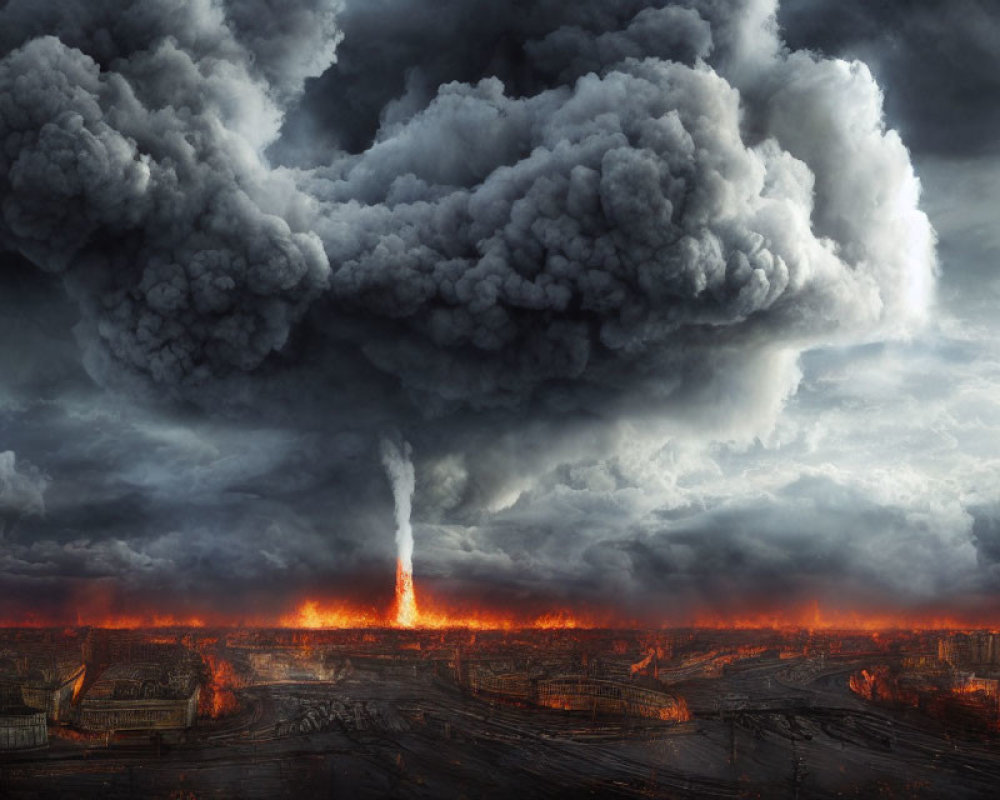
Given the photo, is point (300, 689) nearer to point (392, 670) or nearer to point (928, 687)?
point (392, 670)

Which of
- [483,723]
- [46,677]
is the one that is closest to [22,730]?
[46,677]

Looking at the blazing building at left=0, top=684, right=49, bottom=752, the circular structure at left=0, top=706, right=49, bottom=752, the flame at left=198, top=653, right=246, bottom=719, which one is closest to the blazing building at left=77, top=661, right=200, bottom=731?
the flame at left=198, top=653, right=246, bottom=719

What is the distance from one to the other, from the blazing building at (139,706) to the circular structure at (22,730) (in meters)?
4.33

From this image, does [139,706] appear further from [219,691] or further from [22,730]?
[219,691]

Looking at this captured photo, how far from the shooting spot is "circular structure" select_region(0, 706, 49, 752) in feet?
190

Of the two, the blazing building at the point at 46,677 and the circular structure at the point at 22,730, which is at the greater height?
the blazing building at the point at 46,677

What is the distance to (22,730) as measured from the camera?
2320 inches

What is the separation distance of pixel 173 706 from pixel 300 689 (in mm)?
20974

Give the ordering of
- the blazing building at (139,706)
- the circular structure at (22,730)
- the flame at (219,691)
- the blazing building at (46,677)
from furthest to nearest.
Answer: the flame at (219,691)
the blazing building at (46,677)
the blazing building at (139,706)
the circular structure at (22,730)

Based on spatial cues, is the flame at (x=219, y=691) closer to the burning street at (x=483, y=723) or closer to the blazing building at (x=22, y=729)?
the burning street at (x=483, y=723)

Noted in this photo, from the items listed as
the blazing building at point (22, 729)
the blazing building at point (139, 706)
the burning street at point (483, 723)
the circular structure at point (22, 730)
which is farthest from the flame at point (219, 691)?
the circular structure at point (22, 730)

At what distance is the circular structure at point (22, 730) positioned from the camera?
58.0 metres

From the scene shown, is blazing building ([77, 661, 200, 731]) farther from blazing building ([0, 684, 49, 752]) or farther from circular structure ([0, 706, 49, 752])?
circular structure ([0, 706, 49, 752])

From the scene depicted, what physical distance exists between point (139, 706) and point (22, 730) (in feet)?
24.0
